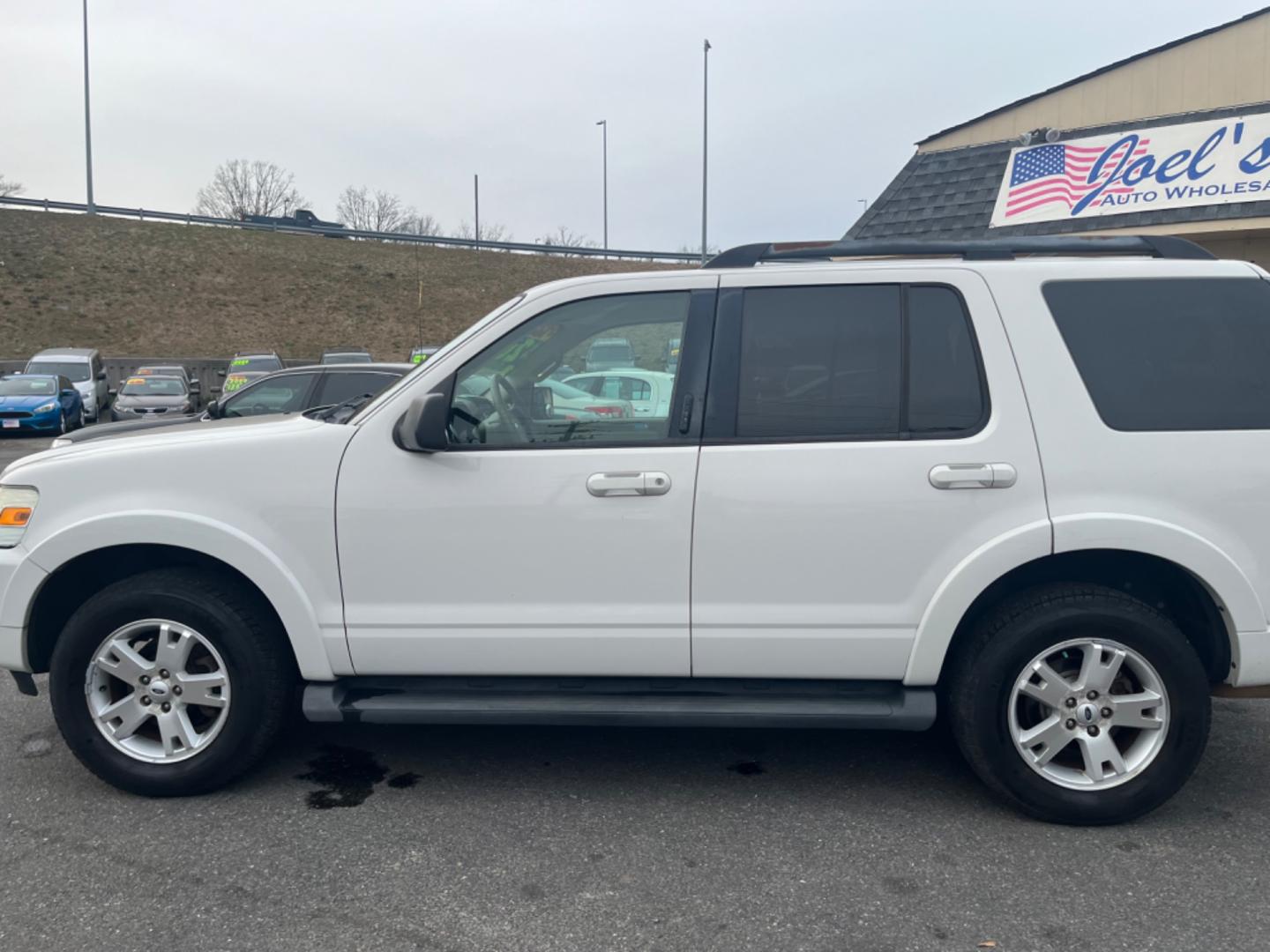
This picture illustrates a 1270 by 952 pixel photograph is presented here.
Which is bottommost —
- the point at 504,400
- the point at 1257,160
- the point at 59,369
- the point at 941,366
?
the point at 504,400

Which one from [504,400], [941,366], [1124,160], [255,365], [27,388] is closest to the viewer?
[941,366]

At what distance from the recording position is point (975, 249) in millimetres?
3930

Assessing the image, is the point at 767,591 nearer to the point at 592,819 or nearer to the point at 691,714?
the point at 691,714

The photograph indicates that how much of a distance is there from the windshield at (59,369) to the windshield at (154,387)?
2.44 metres

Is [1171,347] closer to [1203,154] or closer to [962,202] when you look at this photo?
[1203,154]

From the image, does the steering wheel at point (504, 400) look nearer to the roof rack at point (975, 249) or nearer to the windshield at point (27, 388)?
the roof rack at point (975, 249)

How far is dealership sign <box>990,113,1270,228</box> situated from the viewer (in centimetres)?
1020

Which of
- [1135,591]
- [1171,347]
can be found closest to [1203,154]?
[1171,347]

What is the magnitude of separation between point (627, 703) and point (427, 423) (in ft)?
4.06

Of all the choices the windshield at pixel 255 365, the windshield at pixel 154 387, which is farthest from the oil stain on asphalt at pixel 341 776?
the windshield at pixel 154 387

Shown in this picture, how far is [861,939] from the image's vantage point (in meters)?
3.00

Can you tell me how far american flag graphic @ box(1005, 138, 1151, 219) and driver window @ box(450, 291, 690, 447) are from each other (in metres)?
8.72

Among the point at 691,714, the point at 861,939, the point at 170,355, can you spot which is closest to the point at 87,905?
the point at 691,714

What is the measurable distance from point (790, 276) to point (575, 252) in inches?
1872
